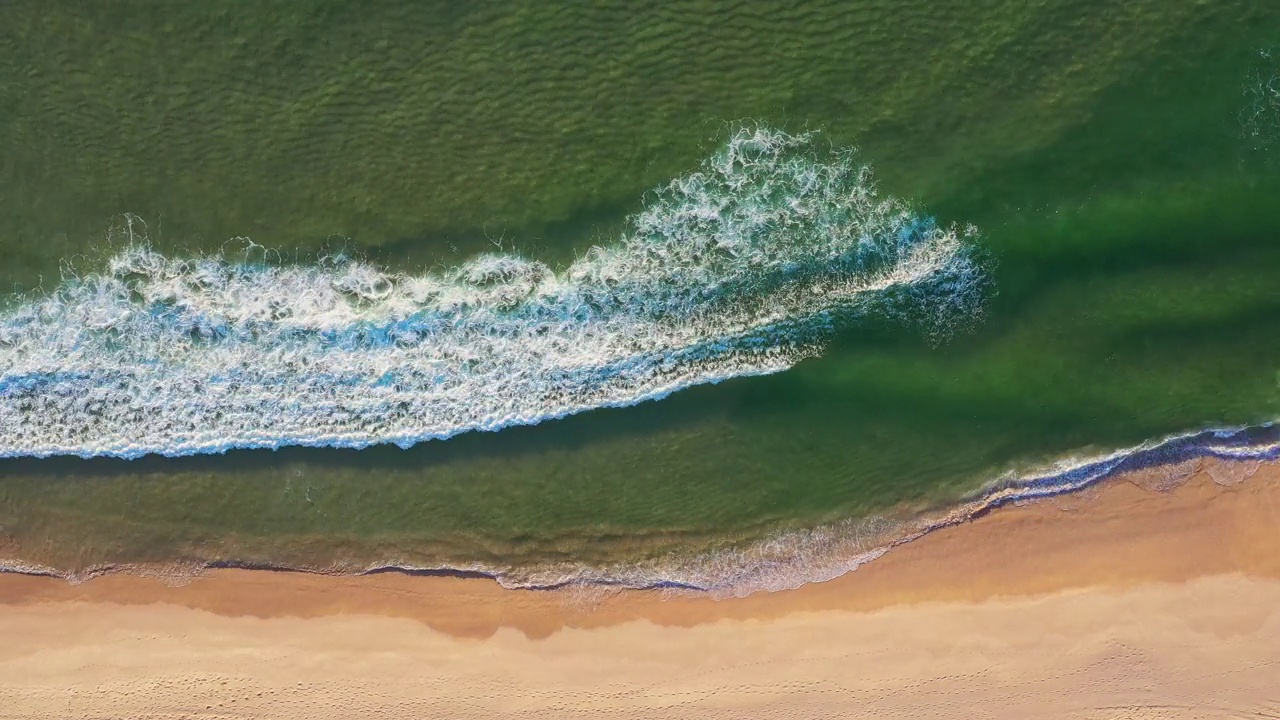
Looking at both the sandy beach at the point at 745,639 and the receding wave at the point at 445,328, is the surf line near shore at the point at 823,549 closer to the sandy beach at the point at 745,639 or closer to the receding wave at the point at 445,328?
the sandy beach at the point at 745,639

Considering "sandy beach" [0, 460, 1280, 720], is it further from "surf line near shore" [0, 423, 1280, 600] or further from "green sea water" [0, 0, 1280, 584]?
"green sea water" [0, 0, 1280, 584]

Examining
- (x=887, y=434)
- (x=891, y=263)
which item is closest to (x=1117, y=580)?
(x=887, y=434)

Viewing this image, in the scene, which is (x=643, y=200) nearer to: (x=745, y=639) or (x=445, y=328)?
(x=445, y=328)

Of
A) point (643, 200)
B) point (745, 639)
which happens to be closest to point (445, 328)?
point (643, 200)

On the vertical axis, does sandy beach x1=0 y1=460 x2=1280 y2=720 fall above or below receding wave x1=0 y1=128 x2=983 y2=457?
below

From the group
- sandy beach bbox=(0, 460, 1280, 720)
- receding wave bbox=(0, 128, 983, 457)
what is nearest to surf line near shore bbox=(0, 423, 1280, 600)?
sandy beach bbox=(0, 460, 1280, 720)

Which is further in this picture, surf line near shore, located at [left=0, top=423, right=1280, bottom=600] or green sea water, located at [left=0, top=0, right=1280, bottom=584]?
surf line near shore, located at [left=0, top=423, right=1280, bottom=600]
